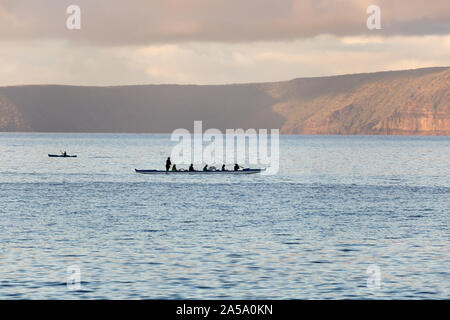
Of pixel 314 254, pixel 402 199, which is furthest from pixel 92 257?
pixel 402 199

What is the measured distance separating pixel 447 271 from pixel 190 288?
37.6ft

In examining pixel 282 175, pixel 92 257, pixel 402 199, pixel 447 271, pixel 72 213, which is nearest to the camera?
pixel 447 271

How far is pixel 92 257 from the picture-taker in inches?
1329

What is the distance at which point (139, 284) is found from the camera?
2750cm

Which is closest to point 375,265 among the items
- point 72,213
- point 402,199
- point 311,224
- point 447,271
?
point 447,271

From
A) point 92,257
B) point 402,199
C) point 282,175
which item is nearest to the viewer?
point 92,257

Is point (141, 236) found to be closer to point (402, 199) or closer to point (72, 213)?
point (72, 213)

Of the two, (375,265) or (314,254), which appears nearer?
(375,265)

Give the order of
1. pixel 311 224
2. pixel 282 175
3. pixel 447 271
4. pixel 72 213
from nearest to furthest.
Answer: pixel 447 271 < pixel 311 224 < pixel 72 213 < pixel 282 175

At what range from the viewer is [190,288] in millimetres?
26750

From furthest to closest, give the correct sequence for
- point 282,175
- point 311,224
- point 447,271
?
1. point 282,175
2. point 311,224
3. point 447,271

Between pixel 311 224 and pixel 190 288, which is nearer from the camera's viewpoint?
pixel 190 288

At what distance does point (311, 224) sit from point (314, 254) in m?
13.6

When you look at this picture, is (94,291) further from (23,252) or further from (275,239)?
(275,239)
